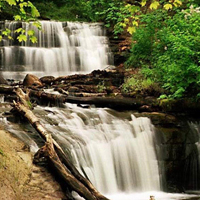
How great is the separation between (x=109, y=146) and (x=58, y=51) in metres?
10.4

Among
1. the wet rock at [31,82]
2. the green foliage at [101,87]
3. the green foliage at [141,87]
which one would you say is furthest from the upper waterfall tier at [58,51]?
the green foliage at [141,87]

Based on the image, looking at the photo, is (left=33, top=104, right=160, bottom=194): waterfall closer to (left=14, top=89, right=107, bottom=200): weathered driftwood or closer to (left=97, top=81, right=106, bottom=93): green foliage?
(left=14, top=89, right=107, bottom=200): weathered driftwood

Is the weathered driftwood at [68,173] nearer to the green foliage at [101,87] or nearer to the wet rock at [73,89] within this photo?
the wet rock at [73,89]

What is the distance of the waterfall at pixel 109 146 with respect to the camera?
20.7 ft

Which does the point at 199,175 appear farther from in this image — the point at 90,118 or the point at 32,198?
the point at 32,198

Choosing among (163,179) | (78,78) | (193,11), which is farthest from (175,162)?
(78,78)

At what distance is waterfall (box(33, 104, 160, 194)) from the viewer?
6305 millimetres

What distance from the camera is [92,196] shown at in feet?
14.9

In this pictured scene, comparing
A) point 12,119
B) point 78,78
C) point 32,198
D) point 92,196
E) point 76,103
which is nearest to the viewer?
point 32,198

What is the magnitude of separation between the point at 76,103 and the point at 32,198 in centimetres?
510

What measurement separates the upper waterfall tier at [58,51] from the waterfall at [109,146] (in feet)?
25.7

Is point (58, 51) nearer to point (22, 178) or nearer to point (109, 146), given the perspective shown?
point (109, 146)

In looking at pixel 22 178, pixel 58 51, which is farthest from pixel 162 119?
pixel 58 51

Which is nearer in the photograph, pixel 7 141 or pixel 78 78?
pixel 7 141
